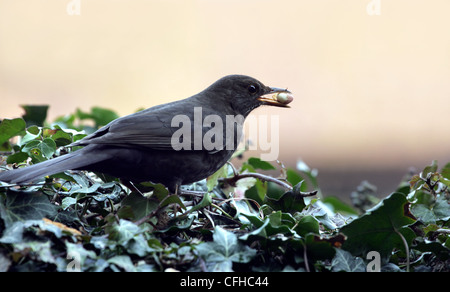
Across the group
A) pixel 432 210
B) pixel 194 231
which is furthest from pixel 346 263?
pixel 432 210

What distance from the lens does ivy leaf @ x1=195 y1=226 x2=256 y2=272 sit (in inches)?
72.3

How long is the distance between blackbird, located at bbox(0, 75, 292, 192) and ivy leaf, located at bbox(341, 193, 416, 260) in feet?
3.98

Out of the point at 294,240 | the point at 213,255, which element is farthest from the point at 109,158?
the point at 294,240

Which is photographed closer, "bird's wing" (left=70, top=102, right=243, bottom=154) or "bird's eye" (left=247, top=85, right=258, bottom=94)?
"bird's wing" (left=70, top=102, right=243, bottom=154)

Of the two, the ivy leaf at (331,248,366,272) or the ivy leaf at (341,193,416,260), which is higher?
the ivy leaf at (341,193,416,260)

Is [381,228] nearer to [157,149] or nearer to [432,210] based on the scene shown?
[432,210]

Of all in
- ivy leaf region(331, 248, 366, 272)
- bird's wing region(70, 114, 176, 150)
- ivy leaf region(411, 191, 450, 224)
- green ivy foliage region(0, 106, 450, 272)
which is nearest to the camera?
green ivy foliage region(0, 106, 450, 272)

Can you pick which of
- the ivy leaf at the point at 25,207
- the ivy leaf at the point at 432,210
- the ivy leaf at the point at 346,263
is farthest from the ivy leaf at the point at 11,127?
the ivy leaf at the point at 432,210

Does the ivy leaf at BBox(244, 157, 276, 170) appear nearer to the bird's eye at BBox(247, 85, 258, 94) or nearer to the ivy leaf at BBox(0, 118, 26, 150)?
the bird's eye at BBox(247, 85, 258, 94)

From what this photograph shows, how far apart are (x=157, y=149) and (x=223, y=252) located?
1.16 meters

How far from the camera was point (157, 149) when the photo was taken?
2.90m

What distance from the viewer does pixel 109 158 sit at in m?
2.63

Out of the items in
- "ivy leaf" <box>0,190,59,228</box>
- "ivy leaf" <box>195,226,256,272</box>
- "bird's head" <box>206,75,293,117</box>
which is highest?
"bird's head" <box>206,75,293,117</box>

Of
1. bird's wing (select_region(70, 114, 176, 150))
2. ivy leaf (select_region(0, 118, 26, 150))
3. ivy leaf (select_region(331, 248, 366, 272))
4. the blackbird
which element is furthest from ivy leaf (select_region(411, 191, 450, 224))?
ivy leaf (select_region(0, 118, 26, 150))
